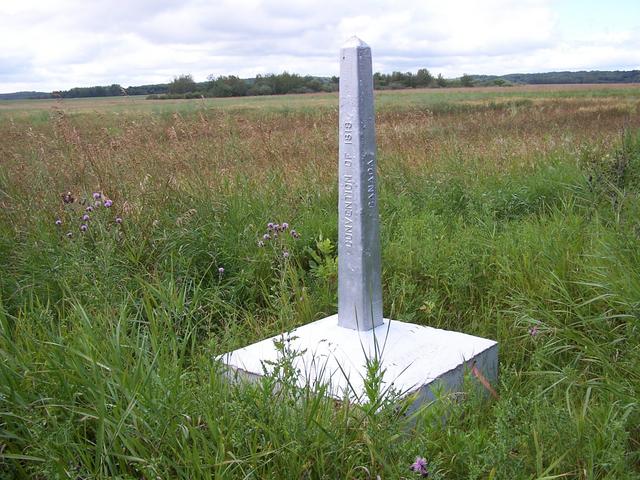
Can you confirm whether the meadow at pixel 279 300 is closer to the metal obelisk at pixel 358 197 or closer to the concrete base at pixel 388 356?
the concrete base at pixel 388 356

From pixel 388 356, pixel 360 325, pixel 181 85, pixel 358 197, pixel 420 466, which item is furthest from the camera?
pixel 181 85

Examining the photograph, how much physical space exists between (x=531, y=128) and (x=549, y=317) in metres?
9.48

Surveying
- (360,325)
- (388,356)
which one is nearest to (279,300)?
(360,325)

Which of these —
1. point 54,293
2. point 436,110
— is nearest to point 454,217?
point 54,293

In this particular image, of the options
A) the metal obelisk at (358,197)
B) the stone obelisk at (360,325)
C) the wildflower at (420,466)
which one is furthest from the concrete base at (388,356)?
the wildflower at (420,466)

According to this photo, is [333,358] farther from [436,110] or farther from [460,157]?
[436,110]

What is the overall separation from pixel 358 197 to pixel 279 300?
2.10 feet

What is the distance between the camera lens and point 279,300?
3.15 m

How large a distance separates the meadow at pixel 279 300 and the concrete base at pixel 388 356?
16cm

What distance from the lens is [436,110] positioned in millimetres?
22359

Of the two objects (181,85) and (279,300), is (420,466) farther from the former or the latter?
(181,85)

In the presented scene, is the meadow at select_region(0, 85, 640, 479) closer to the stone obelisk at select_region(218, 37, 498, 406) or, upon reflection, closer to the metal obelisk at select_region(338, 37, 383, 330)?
the stone obelisk at select_region(218, 37, 498, 406)

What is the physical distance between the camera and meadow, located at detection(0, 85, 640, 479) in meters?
2.00

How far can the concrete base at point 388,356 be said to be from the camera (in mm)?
2693
